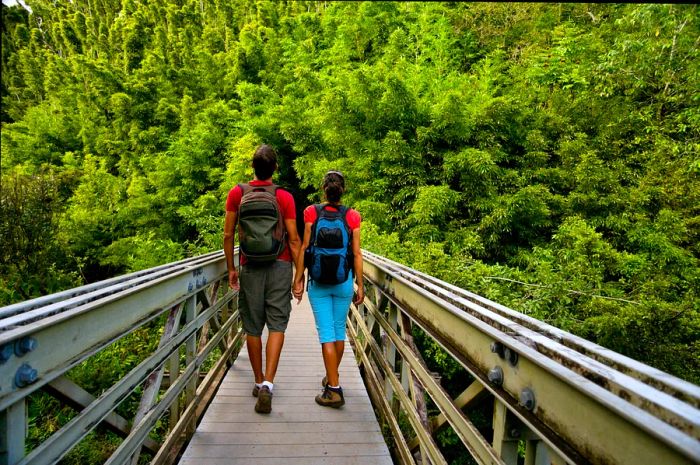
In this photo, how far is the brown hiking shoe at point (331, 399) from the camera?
288cm

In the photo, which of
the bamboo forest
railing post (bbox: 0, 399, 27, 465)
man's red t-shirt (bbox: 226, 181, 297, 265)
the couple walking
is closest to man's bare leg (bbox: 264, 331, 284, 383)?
the couple walking

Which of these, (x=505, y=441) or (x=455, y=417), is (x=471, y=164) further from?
(x=505, y=441)

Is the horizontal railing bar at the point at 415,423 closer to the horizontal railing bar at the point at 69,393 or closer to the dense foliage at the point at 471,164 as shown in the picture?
the horizontal railing bar at the point at 69,393

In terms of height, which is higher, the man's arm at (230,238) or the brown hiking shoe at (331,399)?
the man's arm at (230,238)

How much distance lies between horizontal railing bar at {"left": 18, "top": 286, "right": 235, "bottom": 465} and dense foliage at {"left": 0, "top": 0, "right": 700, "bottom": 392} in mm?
1032

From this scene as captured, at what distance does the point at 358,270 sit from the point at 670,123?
10769mm

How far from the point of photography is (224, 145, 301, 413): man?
8.96ft

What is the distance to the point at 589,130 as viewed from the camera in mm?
10648

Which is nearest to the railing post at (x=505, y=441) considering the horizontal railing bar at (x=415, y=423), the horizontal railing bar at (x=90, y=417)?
the horizontal railing bar at (x=415, y=423)

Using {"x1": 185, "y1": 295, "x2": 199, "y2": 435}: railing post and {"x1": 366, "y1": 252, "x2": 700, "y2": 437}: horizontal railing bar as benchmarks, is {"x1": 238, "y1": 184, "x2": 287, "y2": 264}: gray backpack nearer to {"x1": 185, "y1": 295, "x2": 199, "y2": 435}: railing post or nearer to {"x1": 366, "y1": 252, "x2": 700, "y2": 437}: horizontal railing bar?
{"x1": 185, "y1": 295, "x2": 199, "y2": 435}: railing post

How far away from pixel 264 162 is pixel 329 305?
113 cm

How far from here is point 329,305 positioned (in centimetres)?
287

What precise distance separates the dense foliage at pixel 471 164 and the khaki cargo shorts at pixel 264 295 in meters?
1.78

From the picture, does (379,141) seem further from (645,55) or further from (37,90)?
(37,90)
